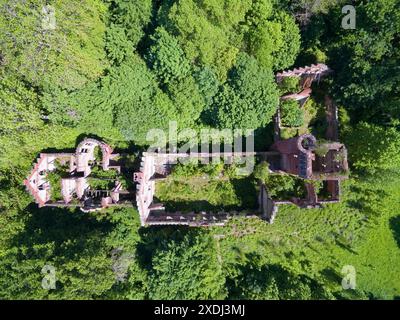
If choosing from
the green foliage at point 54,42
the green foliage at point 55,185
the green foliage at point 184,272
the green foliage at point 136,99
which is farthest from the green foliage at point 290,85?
the green foliage at point 55,185

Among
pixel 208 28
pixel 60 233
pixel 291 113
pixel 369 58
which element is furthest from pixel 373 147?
pixel 60 233

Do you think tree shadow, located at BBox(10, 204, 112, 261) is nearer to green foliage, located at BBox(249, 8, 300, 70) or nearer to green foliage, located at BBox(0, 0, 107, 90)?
green foliage, located at BBox(0, 0, 107, 90)

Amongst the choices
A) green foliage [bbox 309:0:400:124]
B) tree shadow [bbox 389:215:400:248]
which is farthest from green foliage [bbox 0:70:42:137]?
tree shadow [bbox 389:215:400:248]

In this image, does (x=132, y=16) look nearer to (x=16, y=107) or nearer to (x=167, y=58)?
(x=167, y=58)

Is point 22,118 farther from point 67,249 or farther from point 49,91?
point 67,249

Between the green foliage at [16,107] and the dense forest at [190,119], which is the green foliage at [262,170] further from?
the green foliage at [16,107]
